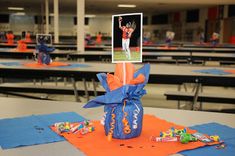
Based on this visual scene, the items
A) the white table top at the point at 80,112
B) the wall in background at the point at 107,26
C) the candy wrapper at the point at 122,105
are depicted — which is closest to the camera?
the candy wrapper at the point at 122,105

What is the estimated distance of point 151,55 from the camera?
585 cm

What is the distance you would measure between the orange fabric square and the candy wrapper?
31 millimetres

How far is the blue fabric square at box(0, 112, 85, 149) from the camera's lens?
1.06 metres

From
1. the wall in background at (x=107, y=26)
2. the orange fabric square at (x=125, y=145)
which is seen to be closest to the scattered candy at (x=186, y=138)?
the orange fabric square at (x=125, y=145)

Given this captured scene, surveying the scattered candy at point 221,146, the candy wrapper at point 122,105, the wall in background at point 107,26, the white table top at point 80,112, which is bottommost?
the scattered candy at point 221,146

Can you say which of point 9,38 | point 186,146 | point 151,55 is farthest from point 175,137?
point 9,38

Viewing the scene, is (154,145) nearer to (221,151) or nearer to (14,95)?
(221,151)

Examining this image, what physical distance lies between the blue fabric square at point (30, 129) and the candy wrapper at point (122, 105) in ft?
0.57

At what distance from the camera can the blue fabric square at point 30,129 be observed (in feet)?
3.49

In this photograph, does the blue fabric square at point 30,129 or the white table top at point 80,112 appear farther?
the white table top at point 80,112

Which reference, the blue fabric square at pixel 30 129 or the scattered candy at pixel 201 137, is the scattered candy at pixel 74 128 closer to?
the blue fabric square at pixel 30 129

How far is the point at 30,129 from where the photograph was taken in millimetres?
1195

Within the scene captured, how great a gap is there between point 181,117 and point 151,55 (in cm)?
447

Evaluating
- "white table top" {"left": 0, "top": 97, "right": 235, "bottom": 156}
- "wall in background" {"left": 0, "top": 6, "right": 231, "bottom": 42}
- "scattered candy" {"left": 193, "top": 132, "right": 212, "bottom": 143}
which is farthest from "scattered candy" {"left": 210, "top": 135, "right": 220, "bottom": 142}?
"wall in background" {"left": 0, "top": 6, "right": 231, "bottom": 42}
